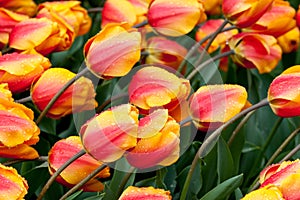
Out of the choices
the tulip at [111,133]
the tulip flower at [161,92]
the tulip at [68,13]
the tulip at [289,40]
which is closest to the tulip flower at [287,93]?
the tulip flower at [161,92]

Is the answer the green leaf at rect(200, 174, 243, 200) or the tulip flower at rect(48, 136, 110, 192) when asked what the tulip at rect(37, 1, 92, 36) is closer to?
the tulip flower at rect(48, 136, 110, 192)

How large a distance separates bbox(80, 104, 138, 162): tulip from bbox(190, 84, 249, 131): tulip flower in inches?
6.9

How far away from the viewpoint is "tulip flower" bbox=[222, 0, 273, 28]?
1.46 meters

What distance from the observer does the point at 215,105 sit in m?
1.18

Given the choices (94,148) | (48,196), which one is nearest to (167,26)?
(48,196)

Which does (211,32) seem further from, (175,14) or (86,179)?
(86,179)

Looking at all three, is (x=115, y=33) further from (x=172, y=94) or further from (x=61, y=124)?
(x=61, y=124)

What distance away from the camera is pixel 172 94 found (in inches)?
47.4

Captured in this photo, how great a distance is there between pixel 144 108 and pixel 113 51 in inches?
4.1

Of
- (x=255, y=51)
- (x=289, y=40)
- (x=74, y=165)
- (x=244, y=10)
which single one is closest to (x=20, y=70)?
(x=74, y=165)

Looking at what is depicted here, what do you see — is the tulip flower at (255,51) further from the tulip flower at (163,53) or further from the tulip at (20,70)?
the tulip at (20,70)

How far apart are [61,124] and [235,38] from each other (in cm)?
40

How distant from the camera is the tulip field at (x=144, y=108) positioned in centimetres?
105

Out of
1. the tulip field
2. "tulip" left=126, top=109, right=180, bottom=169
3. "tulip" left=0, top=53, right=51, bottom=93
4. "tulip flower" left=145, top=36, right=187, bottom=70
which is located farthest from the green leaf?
"tulip flower" left=145, top=36, right=187, bottom=70
